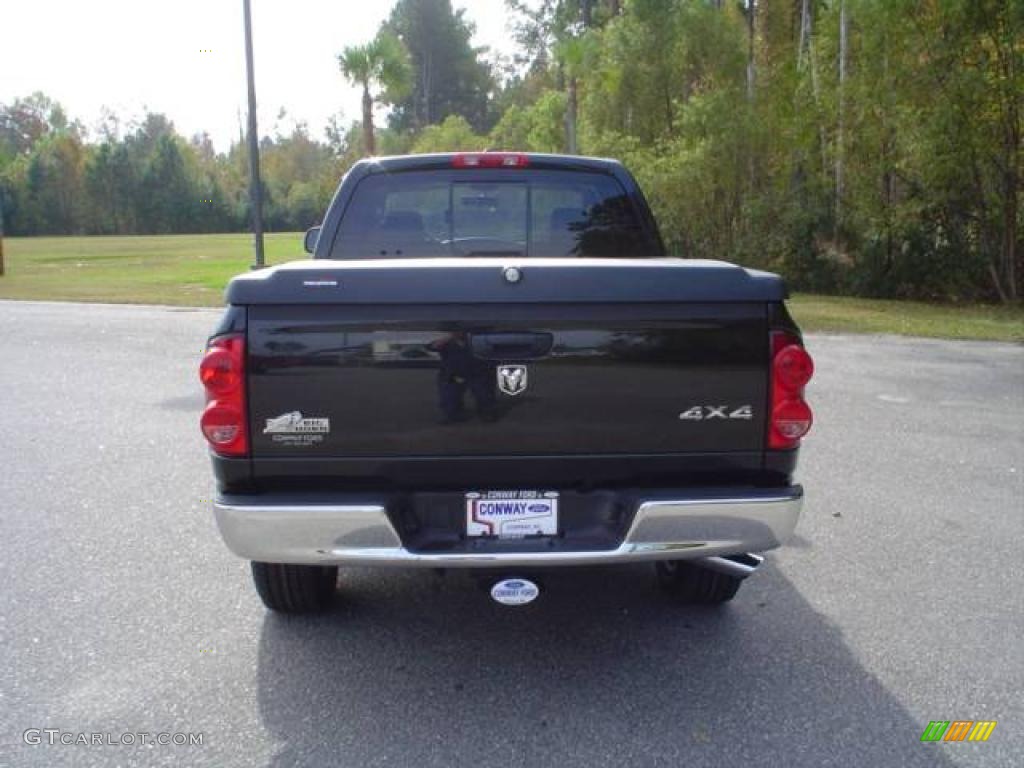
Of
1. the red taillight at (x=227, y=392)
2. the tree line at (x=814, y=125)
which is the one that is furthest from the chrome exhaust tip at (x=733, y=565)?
the tree line at (x=814, y=125)

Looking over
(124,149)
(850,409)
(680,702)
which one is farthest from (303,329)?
(124,149)

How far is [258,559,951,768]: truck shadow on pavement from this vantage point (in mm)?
2797

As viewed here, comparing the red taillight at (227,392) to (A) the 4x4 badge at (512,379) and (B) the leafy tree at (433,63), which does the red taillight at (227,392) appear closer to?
(A) the 4x4 badge at (512,379)

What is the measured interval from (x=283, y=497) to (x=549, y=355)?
102cm

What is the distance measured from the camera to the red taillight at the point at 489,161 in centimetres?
468

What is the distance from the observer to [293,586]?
11.7ft

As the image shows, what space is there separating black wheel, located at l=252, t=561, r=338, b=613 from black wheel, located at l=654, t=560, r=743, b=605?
153 centimetres

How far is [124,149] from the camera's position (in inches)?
3238

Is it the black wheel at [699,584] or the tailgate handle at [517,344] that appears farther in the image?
the black wheel at [699,584]

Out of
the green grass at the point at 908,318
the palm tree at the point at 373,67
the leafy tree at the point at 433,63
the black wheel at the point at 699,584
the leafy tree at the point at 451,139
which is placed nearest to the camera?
the black wheel at the point at 699,584

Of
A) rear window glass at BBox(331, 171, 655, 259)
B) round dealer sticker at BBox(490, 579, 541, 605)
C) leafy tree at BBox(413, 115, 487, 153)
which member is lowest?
round dealer sticker at BBox(490, 579, 541, 605)

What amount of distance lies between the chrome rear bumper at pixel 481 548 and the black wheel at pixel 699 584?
76 centimetres

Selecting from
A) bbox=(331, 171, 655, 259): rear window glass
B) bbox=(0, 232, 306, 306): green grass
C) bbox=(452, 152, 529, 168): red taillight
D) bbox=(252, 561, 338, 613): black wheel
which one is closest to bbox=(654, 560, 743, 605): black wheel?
bbox=(252, 561, 338, 613): black wheel

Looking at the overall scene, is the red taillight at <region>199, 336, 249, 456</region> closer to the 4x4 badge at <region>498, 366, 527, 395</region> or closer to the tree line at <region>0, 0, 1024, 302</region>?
the 4x4 badge at <region>498, 366, 527, 395</region>
